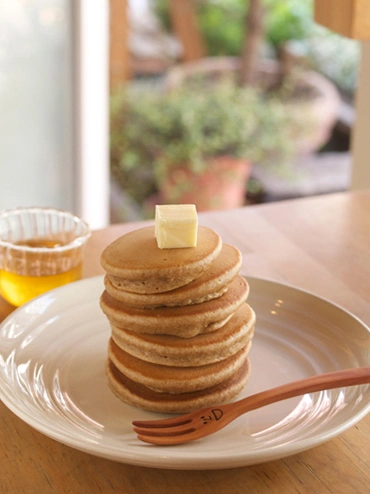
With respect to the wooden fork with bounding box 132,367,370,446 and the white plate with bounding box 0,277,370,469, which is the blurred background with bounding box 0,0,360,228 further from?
the wooden fork with bounding box 132,367,370,446

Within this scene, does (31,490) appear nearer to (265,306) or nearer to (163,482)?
(163,482)

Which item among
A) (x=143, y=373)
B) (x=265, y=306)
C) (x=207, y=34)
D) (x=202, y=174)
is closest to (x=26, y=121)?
(x=202, y=174)

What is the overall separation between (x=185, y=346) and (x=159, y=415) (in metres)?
0.09

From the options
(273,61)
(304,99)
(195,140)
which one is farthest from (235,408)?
(273,61)

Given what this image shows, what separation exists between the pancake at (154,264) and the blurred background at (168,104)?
5.72 ft

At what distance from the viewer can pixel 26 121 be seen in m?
2.44

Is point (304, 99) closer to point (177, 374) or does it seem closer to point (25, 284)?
point (25, 284)

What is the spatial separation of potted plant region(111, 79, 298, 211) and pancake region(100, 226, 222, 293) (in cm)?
261

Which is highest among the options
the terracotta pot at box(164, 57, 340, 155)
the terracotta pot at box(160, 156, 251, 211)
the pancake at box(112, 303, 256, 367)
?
the pancake at box(112, 303, 256, 367)

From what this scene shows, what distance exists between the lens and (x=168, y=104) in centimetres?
371

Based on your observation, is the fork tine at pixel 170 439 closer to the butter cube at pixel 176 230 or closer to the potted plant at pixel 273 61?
the butter cube at pixel 176 230

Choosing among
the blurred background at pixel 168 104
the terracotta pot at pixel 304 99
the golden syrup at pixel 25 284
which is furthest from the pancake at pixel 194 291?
the terracotta pot at pixel 304 99

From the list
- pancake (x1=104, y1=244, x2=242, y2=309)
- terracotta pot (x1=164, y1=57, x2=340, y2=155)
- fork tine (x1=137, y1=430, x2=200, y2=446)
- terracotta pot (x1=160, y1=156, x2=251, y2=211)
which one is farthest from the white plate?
terracotta pot (x1=164, y1=57, x2=340, y2=155)

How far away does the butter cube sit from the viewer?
2.55ft
